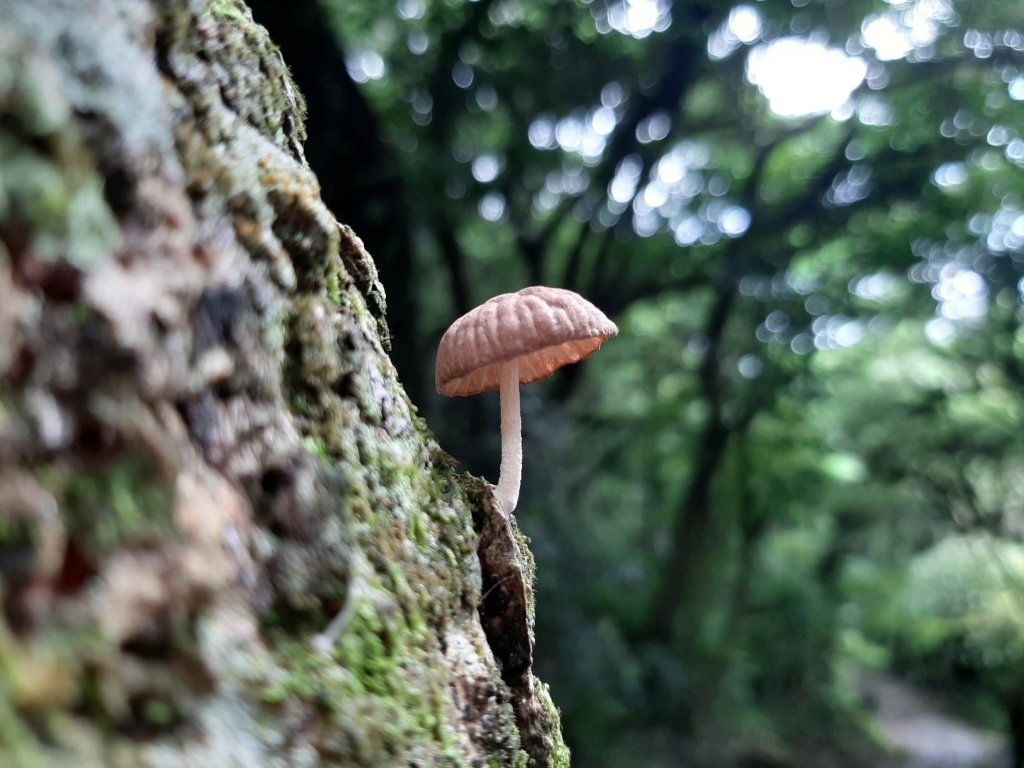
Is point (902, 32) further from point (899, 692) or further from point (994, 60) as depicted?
point (899, 692)

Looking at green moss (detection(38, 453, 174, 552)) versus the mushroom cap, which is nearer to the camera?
green moss (detection(38, 453, 174, 552))

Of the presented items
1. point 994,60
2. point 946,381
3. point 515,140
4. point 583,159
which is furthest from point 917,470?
point 515,140

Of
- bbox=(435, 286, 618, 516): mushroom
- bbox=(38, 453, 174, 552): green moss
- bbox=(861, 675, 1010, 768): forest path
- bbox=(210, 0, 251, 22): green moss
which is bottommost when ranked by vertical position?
bbox=(861, 675, 1010, 768): forest path

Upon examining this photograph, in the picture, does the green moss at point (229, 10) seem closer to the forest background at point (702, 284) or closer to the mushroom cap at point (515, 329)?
the mushroom cap at point (515, 329)

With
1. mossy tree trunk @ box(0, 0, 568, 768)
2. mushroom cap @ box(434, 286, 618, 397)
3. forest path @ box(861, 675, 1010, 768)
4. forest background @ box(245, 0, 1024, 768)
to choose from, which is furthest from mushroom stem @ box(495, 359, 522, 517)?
forest path @ box(861, 675, 1010, 768)

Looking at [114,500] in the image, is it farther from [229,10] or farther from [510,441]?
[510,441]

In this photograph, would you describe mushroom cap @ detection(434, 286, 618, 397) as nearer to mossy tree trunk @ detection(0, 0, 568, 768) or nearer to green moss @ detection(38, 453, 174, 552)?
mossy tree trunk @ detection(0, 0, 568, 768)

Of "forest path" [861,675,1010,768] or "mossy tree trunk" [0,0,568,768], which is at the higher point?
"mossy tree trunk" [0,0,568,768]
